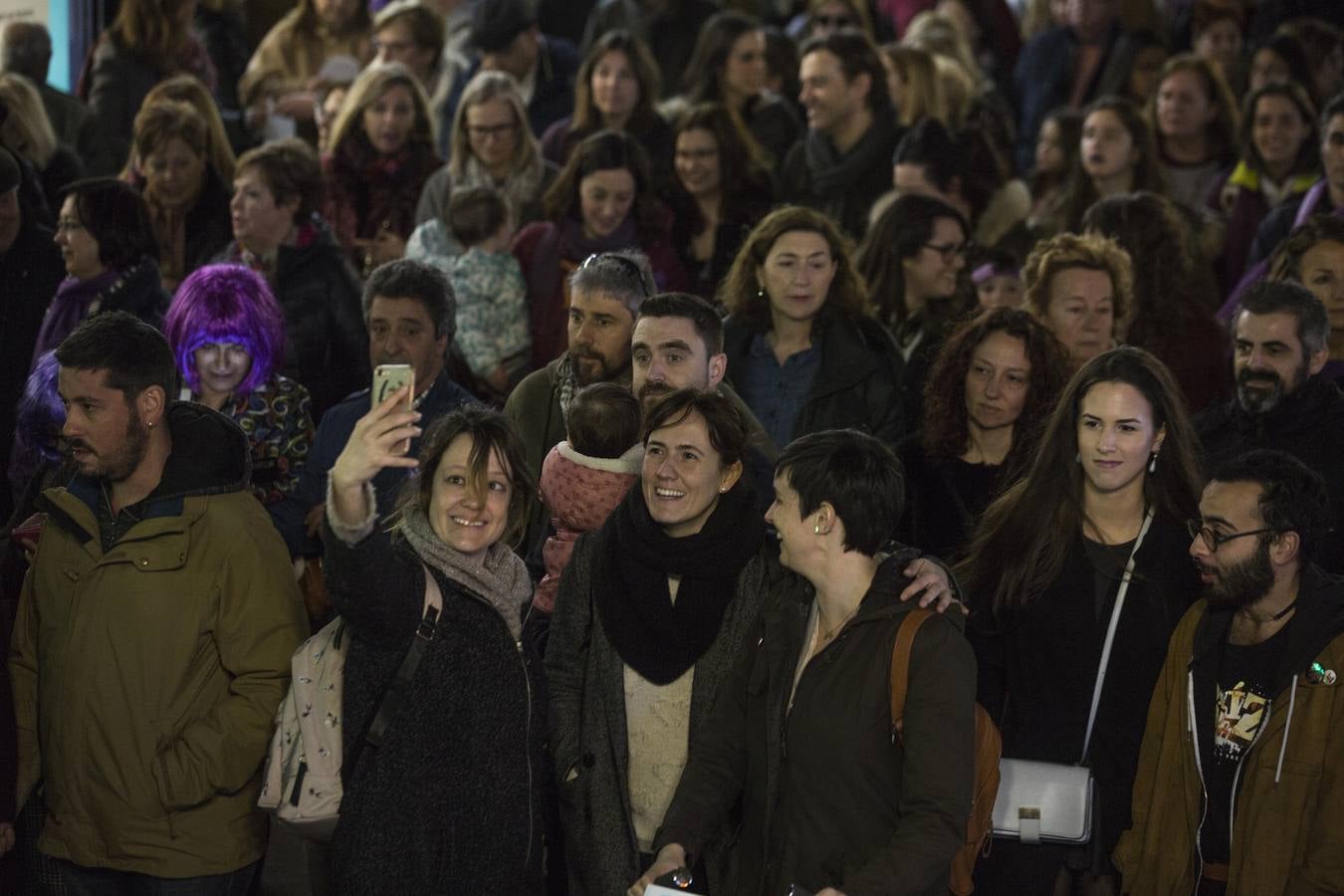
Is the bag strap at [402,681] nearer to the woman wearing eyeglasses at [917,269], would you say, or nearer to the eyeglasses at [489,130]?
the woman wearing eyeglasses at [917,269]

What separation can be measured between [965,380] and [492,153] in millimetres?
3477

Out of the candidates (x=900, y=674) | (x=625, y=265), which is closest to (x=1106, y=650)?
(x=900, y=674)

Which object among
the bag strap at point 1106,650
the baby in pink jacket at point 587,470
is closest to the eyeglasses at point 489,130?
the baby in pink jacket at point 587,470

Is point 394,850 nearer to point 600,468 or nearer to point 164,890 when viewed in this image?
point 164,890

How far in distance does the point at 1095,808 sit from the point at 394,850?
180 cm

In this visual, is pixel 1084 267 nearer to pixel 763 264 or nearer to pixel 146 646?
pixel 763 264

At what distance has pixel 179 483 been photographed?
482 centimetres

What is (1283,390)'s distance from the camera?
6.01 m

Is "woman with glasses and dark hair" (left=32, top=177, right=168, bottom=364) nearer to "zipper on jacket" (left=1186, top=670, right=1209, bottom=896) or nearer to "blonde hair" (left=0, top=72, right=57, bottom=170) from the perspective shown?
"blonde hair" (left=0, top=72, right=57, bottom=170)

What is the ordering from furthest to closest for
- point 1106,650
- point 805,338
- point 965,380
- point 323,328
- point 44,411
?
1. point 323,328
2. point 805,338
3. point 965,380
4. point 44,411
5. point 1106,650

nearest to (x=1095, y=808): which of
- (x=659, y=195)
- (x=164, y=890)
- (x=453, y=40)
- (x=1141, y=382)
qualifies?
(x=1141, y=382)

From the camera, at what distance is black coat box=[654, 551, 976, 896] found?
4062mm

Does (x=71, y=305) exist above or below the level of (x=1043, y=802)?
above

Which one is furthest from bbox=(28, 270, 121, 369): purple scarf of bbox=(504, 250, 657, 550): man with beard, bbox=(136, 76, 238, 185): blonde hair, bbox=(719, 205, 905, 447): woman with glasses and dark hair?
bbox=(719, 205, 905, 447): woman with glasses and dark hair
